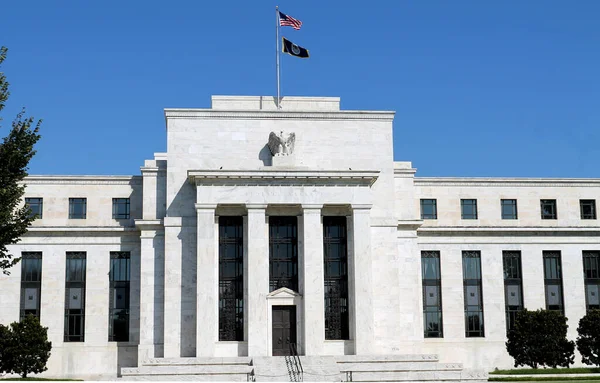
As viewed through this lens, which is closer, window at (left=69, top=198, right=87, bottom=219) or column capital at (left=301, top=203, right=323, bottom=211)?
column capital at (left=301, top=203, right=323, bottom=211)

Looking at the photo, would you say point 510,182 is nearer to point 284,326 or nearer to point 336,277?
point 336,277

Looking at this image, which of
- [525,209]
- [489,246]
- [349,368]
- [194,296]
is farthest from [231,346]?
[525,209]

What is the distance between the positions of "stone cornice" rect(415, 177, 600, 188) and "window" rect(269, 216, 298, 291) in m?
11.6

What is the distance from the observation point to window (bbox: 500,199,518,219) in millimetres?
65438

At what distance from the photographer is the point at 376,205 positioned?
196 feet

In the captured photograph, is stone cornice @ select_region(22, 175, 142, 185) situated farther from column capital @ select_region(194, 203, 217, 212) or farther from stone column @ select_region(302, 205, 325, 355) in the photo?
stone column @ select_region(302, 205, 325, 355)

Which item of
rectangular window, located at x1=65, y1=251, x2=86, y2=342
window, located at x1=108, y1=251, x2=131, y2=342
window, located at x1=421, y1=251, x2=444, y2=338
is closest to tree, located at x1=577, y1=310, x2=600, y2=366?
window, located at x1=421, y1=251, x2=444, y2=338

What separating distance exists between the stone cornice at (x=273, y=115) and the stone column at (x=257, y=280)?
727cm

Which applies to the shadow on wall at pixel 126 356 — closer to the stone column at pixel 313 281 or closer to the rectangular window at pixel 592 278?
the stone column at pixel 313 281

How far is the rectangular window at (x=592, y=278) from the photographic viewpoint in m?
64.4

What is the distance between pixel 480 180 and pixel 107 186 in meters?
28.0

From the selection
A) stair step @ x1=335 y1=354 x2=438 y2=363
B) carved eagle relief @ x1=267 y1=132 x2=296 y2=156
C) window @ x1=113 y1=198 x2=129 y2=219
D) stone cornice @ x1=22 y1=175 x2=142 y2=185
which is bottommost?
stair step @ x1=335 y1=354 x2=438 y2=363

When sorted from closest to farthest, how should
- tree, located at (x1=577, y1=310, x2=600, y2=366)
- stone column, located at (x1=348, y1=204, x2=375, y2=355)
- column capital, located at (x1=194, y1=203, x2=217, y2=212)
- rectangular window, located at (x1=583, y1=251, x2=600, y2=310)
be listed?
stone column, located at (x1=348, y1=204, x2=375, y2=355), tree, located at (x1=577, y1=310, x2=600, y2=366), column capital, located at (x1=194, y1=203, x2=217, y2=212), rectangular window, located at (x1=583, y1=251, x2=600, y2=310)

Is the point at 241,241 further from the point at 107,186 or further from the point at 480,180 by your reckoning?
the point at 480,180
